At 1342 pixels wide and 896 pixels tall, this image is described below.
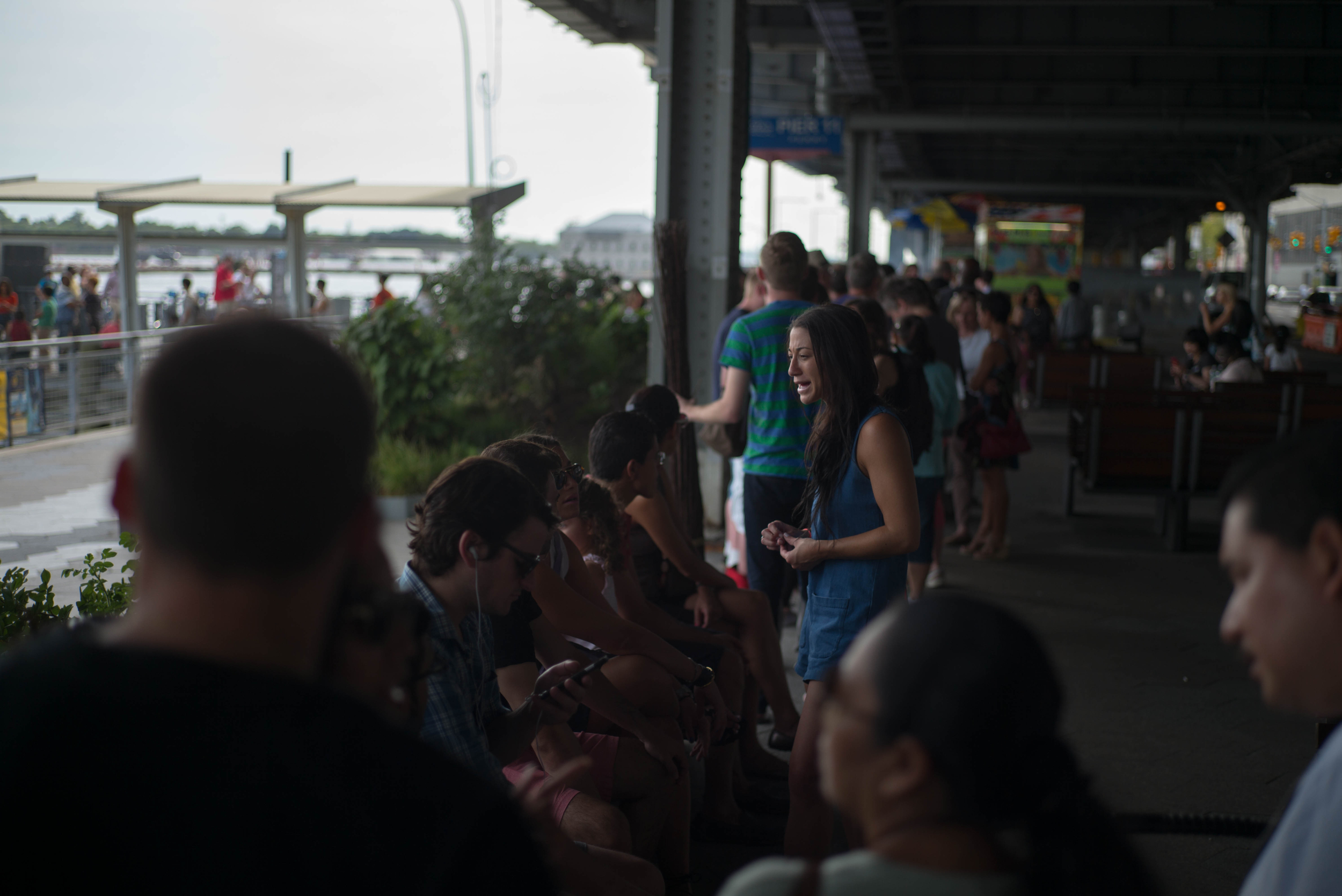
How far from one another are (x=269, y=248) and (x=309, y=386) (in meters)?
27.8

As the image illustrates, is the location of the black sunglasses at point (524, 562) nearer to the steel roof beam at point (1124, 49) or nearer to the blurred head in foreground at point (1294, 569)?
the blurred head in foreground at point (1294, 569)

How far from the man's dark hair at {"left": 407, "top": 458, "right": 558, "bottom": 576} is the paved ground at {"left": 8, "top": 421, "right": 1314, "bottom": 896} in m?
0.66

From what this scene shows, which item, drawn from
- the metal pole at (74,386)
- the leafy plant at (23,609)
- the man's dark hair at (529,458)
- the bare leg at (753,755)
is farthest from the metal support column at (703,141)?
the metal pole at (74,386)

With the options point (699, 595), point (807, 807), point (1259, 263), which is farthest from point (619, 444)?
point (1259, 263)

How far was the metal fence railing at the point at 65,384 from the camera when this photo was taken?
33.4ft

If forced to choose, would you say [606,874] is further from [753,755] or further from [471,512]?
[753,755]

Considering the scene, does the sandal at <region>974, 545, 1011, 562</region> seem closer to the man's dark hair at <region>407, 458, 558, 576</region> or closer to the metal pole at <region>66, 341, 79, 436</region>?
the man's dark hair at <region>407, 458, 558, 576</region>

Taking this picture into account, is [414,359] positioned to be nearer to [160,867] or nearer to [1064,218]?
[160,867]

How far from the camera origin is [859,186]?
69.5ft

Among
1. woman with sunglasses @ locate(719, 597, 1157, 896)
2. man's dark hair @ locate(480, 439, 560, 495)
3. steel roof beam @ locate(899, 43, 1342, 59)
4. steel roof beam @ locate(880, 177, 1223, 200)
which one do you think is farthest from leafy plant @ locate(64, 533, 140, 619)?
steel roof beam @ locate(880, 177, 1223, 200)

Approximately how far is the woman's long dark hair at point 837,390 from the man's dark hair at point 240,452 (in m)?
2.50

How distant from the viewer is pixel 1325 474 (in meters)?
1.25

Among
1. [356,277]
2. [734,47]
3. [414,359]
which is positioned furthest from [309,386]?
[356,277]

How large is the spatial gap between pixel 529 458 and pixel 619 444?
0.93m
